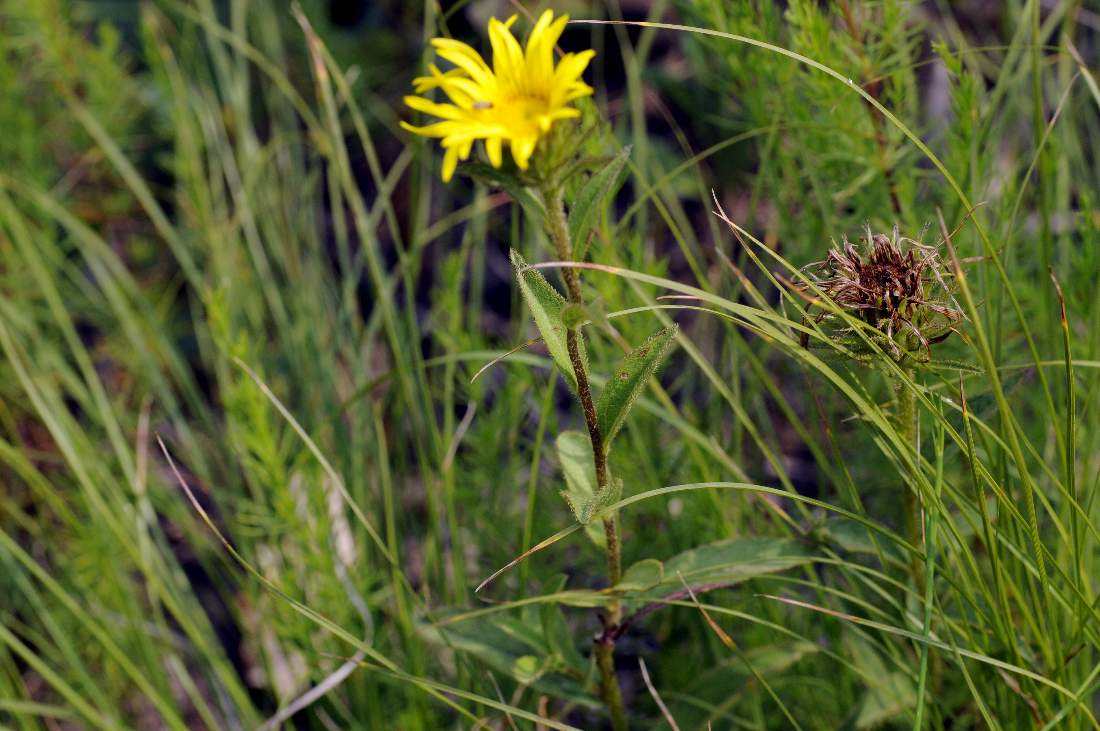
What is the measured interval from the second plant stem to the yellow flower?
5 centimetres

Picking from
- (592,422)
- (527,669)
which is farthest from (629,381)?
(527,669)

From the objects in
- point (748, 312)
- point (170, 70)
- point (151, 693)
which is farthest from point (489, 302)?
point (748, 312)

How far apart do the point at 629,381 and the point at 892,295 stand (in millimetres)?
191

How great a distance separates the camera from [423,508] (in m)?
1.55

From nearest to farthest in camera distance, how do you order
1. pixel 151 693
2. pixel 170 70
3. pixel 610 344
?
pixel 151 693
pixel 610 344
pixel 170 70

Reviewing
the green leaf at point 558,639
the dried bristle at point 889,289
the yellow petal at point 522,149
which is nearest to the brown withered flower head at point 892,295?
the dried bristle at point 889,289

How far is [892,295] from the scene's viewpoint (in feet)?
2.16

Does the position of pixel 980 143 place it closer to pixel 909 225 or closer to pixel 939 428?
pixel 909 225

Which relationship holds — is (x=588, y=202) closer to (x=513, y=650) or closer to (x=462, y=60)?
(x=462, y=60)

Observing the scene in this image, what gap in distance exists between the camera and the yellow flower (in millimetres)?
586

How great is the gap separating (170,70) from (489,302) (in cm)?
68

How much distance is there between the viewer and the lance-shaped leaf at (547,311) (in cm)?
66

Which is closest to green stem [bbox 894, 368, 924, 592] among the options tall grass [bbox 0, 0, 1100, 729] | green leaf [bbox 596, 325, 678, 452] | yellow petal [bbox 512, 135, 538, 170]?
tall grass [bbox 0, 0, 1100, 729]

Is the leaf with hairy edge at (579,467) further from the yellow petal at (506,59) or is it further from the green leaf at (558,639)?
the yellow petal at (506,59)
